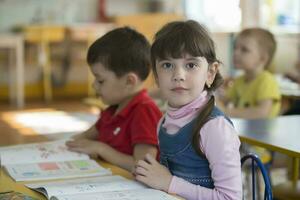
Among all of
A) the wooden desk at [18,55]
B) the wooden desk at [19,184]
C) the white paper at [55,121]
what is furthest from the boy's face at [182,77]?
the wooden desk at [18,55]

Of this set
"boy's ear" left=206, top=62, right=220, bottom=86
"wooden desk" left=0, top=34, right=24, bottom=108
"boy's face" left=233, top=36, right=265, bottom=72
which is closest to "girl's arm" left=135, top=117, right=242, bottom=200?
"boy's ear" left=206, top=62, right=220, bottom=86

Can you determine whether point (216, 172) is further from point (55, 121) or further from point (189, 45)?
point (55, 121)

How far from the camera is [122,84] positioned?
1782mm

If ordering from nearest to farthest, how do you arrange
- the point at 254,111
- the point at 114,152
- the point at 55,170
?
the point at 55,170 → the point at 114,152 → the point at 254,111

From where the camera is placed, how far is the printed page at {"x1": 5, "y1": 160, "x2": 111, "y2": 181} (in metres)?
1.47

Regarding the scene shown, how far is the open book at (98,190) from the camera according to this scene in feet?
3.90

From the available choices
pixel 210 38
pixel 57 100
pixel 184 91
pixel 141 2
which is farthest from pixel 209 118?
pixel 141 2

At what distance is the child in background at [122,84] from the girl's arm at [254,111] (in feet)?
2.57

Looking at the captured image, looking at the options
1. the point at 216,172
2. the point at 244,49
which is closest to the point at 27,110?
the point at 244,49

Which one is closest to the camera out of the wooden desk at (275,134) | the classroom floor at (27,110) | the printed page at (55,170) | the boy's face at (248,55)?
the printed page at (55,170)

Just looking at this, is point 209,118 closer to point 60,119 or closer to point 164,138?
point 164,138

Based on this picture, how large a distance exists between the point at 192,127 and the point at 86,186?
276 mm

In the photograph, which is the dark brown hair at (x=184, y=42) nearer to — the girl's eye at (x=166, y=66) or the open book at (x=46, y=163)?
the girl's eye at (x=166, y=66)

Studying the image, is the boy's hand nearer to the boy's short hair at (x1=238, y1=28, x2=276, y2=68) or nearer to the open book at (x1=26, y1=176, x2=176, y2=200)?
the open book at (x1=26, y1=176, x2=176, y2=200)
